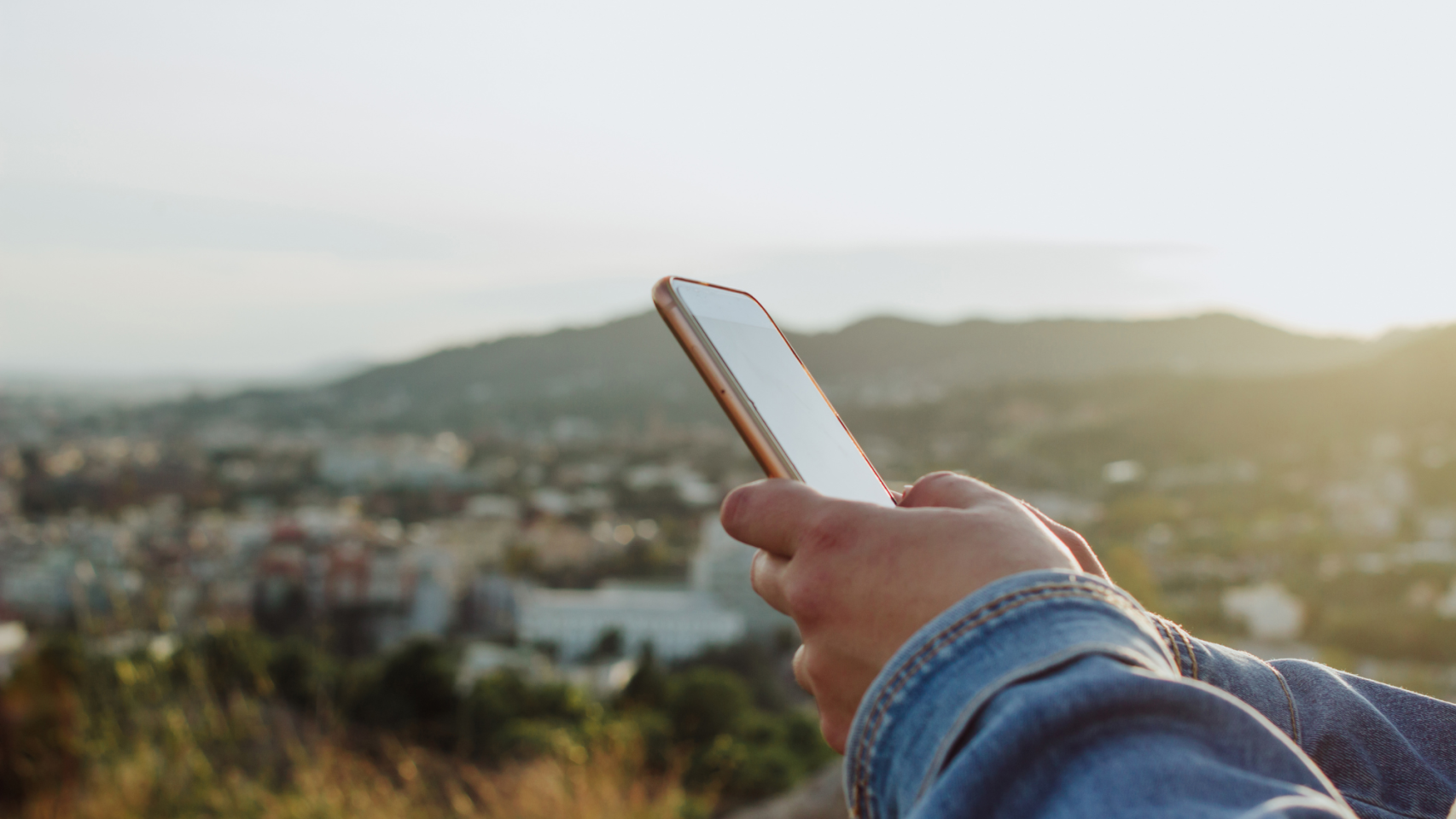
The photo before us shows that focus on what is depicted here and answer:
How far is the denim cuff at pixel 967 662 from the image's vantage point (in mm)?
456

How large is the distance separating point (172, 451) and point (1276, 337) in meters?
28.1

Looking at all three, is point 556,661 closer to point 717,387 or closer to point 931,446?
point 931,446

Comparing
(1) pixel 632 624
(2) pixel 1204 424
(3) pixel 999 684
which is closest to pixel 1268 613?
(3) pixel 999 684

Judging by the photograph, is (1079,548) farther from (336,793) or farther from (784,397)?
(336,793)

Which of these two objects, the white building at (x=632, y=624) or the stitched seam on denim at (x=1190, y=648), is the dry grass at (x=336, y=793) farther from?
the white building at (x=632, y=624)

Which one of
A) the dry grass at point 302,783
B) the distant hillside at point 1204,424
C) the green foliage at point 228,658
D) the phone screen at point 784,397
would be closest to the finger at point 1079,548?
the phone screen at point 784,397

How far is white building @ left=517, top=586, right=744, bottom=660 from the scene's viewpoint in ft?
49.4

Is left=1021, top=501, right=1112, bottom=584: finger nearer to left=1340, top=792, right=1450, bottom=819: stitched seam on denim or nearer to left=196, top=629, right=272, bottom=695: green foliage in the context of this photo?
left=1340, top=792, right=1450, bottom=819: stitched seam on denim

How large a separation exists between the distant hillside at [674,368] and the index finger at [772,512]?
61.3 feet

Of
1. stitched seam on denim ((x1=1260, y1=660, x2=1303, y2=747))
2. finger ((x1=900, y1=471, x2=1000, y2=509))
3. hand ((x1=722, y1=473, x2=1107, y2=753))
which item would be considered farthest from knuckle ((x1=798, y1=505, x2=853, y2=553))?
stitched seam on denim ((x1=1260, y1=660, x2=1303, y2=747))

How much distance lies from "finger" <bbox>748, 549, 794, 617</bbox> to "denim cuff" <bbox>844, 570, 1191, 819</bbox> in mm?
174

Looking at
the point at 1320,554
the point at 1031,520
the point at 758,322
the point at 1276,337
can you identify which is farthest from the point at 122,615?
the point at 1276,337

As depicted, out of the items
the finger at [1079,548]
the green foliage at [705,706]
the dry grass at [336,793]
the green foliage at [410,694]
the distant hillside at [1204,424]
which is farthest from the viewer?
the distant hillside at [1204,424]

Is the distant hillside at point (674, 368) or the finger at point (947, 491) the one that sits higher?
the finger at point (947, 491)
